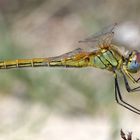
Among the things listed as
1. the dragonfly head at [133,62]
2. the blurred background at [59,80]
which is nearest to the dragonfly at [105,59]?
the dragonfly head at [133,62]

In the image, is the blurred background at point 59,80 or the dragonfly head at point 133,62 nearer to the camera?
the dragonfly head at point 133,62

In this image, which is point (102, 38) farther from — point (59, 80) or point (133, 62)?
point (59, 80)

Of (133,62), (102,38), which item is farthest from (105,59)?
(133,62)

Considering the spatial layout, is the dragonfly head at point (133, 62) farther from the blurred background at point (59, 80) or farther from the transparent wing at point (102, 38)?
the blurred background at point (59, 80)

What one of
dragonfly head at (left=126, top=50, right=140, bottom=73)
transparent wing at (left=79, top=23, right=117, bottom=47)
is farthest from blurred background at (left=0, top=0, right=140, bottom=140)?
dragonfly head at (left=126, top=50, right=140, bottom=73)

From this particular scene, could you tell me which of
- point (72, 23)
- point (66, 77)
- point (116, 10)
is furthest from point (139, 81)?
point (72, 23)

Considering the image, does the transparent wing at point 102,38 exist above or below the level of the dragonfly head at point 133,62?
above
